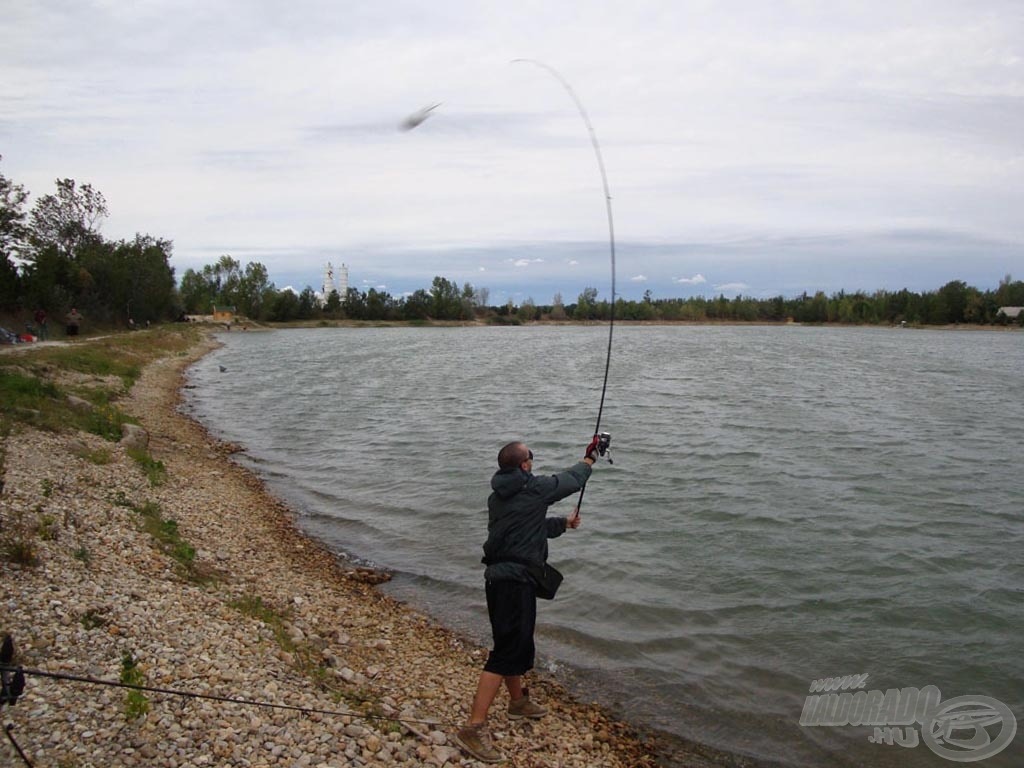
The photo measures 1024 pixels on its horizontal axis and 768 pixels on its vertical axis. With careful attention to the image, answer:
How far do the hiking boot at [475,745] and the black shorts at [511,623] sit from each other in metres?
0.48

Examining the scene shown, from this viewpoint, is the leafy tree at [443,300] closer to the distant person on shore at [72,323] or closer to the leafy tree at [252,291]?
the leafy tree at [252,291]

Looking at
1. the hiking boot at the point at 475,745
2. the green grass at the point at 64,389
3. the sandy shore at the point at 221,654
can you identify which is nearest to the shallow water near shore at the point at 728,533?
the sandy shore at the point at 221,654

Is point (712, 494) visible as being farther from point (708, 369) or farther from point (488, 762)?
point (708, 369)

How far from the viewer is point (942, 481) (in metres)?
17.6

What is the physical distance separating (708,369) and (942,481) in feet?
104

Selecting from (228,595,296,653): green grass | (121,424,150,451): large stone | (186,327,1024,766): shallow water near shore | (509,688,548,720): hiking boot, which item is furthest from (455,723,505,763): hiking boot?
(121,424,150,451): large stone

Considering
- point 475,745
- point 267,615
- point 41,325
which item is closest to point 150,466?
point 267,615

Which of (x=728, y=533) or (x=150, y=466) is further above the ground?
(x=150, y=466)

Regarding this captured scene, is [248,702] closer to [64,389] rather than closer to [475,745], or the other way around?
[475,745]

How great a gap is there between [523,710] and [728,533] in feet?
26.7

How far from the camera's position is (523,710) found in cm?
659

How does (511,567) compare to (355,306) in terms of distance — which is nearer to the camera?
(511,567)

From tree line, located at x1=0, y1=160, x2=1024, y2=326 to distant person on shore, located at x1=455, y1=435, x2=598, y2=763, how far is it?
426 cm

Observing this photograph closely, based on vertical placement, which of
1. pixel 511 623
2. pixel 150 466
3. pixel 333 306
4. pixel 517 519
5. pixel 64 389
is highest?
pixel 333 306
